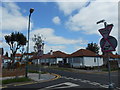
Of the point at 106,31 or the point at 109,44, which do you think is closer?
the point at 109,44

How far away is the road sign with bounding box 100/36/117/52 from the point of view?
4.91 metres

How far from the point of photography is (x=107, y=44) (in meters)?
5.09

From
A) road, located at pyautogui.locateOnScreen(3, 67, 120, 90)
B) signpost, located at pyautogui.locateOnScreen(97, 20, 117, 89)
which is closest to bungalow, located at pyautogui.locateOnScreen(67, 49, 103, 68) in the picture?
road, located at pyautogui.locateOnScreen(3, 67, 120, 90)

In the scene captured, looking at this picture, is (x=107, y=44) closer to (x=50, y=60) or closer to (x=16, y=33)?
(x=16, y=33)

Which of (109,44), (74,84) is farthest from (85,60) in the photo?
(109,44)

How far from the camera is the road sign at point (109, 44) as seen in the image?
4.91 m

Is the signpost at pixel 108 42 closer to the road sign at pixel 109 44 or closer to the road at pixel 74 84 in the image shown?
the road sign at pixel 109 44

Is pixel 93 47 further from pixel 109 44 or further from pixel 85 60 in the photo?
pixel 109 44

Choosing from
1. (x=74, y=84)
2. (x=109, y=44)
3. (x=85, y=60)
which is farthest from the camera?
(x=85, y=60)

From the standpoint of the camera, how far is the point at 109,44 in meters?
5.02

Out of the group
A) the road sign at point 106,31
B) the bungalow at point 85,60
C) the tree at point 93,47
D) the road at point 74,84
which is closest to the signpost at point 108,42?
the road sign at point 106,31

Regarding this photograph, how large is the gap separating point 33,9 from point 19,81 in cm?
671

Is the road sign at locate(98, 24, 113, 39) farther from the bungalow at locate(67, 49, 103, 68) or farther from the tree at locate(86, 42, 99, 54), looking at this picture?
the tree at locate(86, 42, 99, 54)

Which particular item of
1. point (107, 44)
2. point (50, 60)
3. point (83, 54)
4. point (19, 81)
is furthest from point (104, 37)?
point (50, 60)
